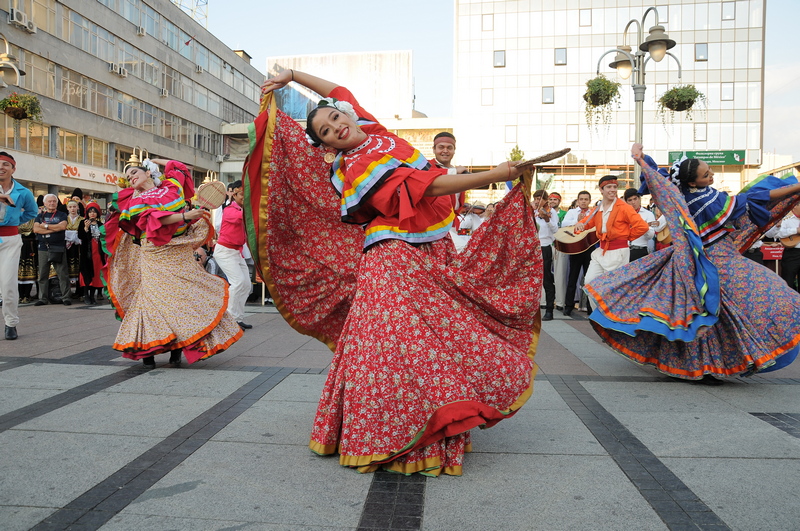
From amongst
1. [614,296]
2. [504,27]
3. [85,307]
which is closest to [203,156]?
[504,27]

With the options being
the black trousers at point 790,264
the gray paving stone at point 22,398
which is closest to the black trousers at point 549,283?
the black trousers at point 790,264

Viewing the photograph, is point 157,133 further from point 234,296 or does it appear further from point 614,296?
Result: point 614,296

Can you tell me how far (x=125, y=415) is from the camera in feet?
13.1

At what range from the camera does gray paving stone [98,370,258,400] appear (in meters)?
4.66

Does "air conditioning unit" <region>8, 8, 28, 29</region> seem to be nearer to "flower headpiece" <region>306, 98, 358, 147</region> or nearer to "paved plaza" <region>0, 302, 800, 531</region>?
"paved plaza" <region>0, 302, 800, 531</region>

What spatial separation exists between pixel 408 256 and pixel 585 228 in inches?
259

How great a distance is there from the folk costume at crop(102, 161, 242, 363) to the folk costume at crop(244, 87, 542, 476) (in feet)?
7.24

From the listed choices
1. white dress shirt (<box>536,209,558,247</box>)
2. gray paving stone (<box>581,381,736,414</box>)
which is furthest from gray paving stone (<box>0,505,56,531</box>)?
white dress shirt (<box>536,209,558,247</box>)

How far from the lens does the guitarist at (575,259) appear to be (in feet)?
32.5

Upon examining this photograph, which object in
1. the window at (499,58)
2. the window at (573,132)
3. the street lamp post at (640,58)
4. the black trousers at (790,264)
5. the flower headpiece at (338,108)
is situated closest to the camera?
the flower headpiece at (338,108)

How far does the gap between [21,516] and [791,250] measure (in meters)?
11.7

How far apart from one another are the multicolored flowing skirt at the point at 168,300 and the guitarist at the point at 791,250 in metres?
9.34

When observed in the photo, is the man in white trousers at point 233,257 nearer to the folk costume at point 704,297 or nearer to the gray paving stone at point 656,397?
the folk costume at point 704,297

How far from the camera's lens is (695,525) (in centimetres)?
247
